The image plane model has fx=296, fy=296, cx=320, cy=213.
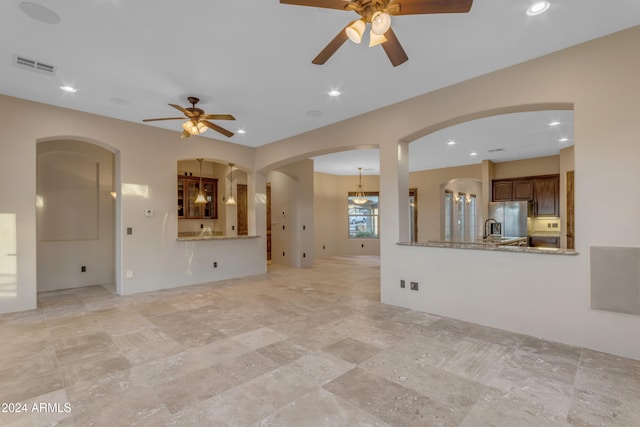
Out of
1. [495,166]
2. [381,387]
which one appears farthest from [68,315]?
[495,166]

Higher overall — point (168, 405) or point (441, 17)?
point (441, 17)

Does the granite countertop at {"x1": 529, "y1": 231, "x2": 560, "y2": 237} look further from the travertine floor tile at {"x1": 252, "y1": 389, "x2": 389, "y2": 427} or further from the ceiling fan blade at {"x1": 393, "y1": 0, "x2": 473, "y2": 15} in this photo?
the travertine floor tile at {"x1": 252, "y1": 389, "x2": 389, "y2": 427}

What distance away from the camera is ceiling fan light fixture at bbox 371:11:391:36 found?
203 cm

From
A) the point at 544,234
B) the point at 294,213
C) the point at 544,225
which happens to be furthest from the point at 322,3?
the point at 544,225

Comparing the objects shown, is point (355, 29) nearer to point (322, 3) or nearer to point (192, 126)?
point (322, 3)

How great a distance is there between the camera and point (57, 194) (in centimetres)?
553

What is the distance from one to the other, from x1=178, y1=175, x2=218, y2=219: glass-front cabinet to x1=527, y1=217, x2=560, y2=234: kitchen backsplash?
8.47m

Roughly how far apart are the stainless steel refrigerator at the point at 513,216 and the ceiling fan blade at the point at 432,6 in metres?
6.68

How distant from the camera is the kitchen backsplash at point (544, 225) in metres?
7.37

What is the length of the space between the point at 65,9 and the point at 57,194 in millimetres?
4371

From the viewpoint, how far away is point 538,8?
2436mm

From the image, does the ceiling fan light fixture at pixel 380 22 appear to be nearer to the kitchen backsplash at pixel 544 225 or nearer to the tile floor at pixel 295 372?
the tile floor at pixel 295 372

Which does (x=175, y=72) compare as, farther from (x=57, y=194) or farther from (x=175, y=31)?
(x=57, y=194)

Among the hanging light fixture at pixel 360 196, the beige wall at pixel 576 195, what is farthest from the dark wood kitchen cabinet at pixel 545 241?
the hanging light fixture at pixel 360 196
